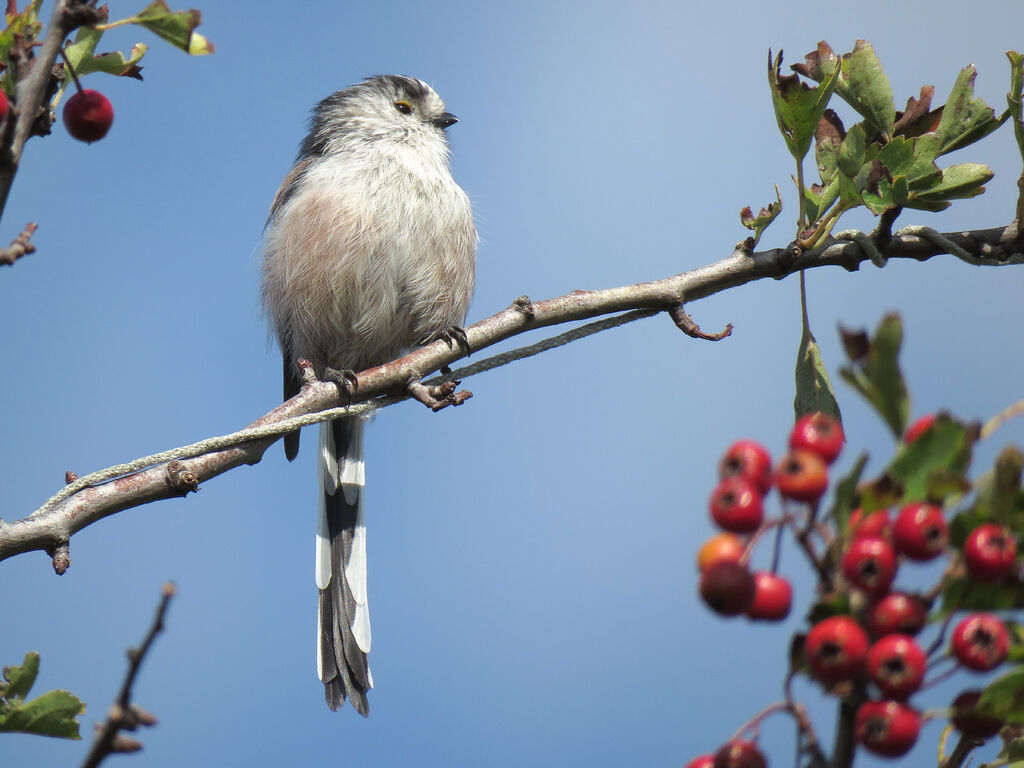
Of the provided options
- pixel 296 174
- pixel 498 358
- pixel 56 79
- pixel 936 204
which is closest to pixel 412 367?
pixel 498 358

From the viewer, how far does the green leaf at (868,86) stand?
2.05 metres

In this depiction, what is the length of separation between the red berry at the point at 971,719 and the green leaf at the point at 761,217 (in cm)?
126

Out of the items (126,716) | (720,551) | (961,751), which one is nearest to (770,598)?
(720,551)

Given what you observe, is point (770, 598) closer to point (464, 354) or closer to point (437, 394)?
Result: point (437, 394)

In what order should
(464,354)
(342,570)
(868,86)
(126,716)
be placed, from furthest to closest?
(342,570), (464,354), (868,86), (126,716)

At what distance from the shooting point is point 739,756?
3.15 ft

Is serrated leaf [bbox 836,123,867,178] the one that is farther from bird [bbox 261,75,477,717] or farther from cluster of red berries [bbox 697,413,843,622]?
bird [bbox 261,75,477,717]

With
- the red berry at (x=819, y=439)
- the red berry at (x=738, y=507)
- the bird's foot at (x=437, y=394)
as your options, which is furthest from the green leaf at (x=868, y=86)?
the red berry at (x=738, y=507)

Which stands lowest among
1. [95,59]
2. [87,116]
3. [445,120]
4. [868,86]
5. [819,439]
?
[819,439]

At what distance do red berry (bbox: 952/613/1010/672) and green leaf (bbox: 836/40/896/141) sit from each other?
141 cm

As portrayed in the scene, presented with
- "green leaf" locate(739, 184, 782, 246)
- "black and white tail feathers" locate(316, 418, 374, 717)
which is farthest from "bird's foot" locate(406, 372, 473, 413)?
"black and white tail feathers" locate(316, 418, 374, 717)

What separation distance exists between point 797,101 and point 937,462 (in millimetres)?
1283

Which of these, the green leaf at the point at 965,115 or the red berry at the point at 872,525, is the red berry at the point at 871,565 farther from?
the green leaf at the point at 965,115

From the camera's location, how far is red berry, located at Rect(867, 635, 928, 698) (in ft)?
2.86
